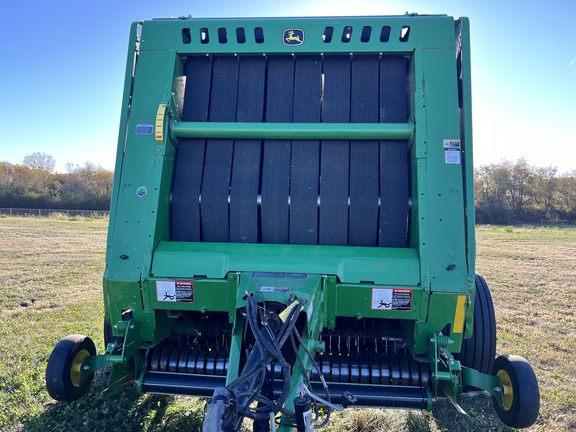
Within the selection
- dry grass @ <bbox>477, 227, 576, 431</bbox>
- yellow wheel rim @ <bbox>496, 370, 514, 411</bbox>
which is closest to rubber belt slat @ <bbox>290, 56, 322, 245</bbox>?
yellow wheel rim @ <bbox>496, 370, 514, 411</bbox>

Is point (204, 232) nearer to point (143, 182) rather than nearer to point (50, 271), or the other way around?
point (143, 182)

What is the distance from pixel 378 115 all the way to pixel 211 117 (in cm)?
134

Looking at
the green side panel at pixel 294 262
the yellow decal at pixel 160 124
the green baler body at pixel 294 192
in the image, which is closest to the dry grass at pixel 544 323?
the green baler body at pixel 294 192

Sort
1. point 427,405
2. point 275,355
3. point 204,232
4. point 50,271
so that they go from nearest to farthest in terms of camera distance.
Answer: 1. point 275,355
2. point 427,405
3. point 204,232
4. point 50,271

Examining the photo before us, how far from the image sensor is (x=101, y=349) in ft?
15.1

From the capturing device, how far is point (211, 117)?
3.59m

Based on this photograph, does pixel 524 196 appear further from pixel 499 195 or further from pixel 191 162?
pixel 191 162

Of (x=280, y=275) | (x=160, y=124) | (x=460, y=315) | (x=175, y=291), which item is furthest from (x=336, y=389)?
(x=160, y=124)

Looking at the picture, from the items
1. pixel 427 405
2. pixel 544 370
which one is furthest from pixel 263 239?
pixel 544 370

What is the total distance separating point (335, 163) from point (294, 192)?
39 cm

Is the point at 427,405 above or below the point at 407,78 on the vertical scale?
below

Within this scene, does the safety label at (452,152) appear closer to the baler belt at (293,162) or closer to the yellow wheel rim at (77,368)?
the baler belt at (293,162)

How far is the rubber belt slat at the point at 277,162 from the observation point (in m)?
3.34

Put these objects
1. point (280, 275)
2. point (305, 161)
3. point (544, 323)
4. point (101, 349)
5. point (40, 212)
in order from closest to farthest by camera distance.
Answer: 1. point (280, 275)
2. point (305, 161)
3. point (101, 349)
4. point (544, 323)
5. point (40, 212)
